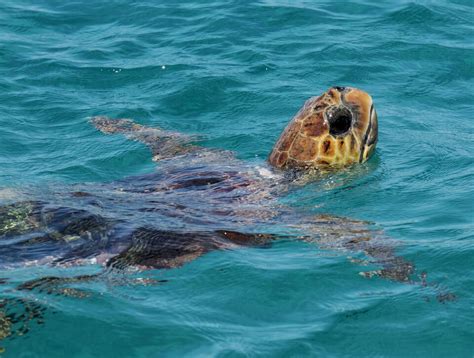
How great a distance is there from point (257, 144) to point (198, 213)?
2.74 meters

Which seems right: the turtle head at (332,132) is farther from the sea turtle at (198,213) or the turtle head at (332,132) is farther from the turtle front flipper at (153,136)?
the turtle front flipper at (153,136)

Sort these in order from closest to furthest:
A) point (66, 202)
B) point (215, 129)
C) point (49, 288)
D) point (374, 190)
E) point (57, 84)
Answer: point (49, 288) < point (66, 202) < point (374, 190) < point (215, 129) < point (57, 84)

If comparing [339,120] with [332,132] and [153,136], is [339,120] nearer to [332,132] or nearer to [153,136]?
[332,132]

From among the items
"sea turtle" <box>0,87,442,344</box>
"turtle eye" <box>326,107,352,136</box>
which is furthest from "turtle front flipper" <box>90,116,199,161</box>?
"turtle eye" <box>326,107,352,136</box>

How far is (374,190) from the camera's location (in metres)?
8.16

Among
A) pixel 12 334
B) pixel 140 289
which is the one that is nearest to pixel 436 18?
pixel 140 289

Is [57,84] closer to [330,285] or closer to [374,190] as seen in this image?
[374,190]

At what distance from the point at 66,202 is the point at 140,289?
1385 mm

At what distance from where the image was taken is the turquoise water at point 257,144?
5574 mm

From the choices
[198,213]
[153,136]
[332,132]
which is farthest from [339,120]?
[153,136]

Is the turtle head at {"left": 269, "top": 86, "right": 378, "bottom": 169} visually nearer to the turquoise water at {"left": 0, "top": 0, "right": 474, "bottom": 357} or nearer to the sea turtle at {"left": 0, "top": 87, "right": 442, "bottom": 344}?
the sea turtle at {"left": 0, "top": 87, "right": 442, "bottom": 344}

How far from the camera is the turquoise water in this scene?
557 cm

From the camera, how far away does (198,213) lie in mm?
7254

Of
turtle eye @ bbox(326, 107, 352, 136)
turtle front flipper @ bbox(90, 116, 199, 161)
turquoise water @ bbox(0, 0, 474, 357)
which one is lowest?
turtle front flipper @ bbox(90, 116, 199, 161)
